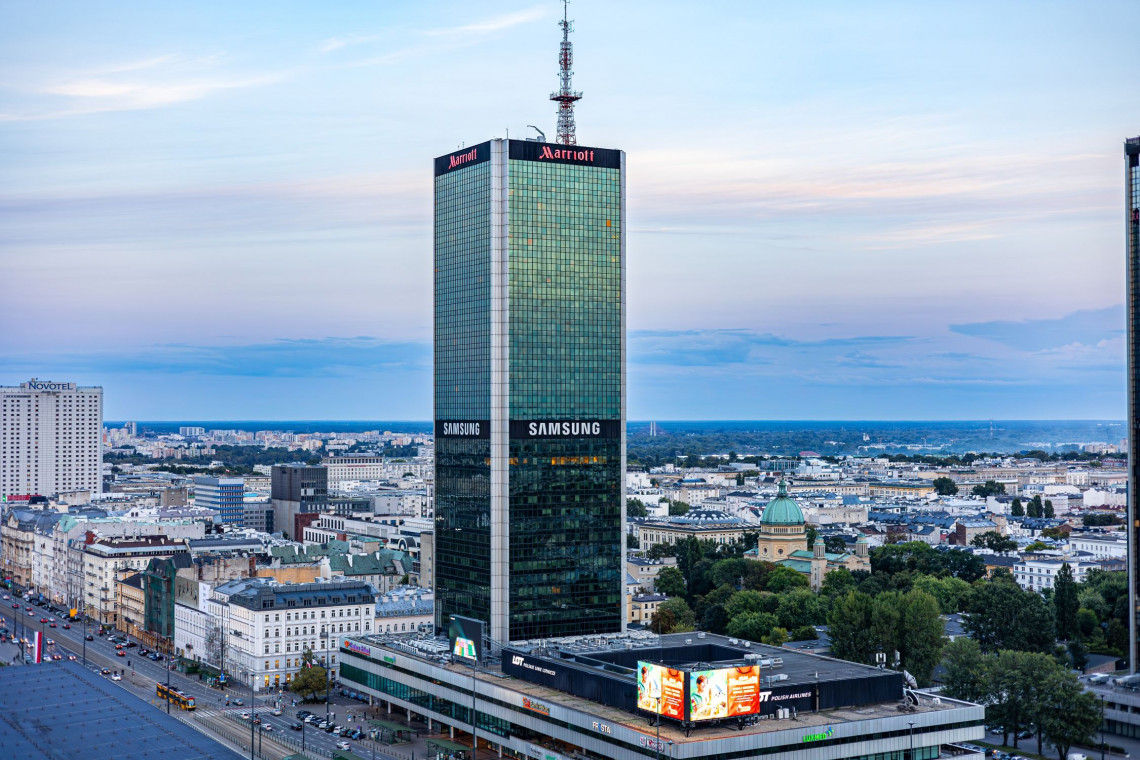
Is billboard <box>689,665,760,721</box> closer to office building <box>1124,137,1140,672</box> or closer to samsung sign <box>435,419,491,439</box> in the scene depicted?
samsung sign <box>435,419,491,439</box>

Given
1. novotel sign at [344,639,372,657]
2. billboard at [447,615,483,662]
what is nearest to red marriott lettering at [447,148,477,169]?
billboard at [447,615,483,662]

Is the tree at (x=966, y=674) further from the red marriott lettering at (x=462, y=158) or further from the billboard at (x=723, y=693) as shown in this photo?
the red marriott lettering at (x=462, y=158)

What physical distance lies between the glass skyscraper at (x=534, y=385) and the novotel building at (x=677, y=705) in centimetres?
824

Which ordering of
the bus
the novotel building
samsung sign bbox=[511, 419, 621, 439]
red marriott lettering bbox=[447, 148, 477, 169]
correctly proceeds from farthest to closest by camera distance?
1. the bus
2. red marriott lettering bbox=[447, 148, 477, 169]
3. samsung sign bbox=[511, 419, 621, 439]
4. the novotel building

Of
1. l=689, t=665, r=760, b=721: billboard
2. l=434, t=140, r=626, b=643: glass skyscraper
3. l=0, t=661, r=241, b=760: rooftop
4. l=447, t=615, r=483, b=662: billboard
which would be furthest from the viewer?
l=434, t=140, r=626, b=643: glass skyscraper

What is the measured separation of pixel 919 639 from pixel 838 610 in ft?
37.1

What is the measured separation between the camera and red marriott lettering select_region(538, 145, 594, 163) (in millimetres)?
172875

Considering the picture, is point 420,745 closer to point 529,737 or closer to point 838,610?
point 529,737

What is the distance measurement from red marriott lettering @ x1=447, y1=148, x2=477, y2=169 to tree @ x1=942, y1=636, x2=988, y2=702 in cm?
8234

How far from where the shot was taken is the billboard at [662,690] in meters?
130

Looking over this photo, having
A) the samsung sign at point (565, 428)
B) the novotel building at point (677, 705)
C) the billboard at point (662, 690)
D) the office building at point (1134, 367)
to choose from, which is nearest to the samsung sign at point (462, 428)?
the samsung sign at point (565, 428)

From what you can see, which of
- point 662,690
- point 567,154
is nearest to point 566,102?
point 567,154

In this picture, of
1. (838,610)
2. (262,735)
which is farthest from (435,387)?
(838,610)

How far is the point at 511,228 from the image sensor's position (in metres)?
171
